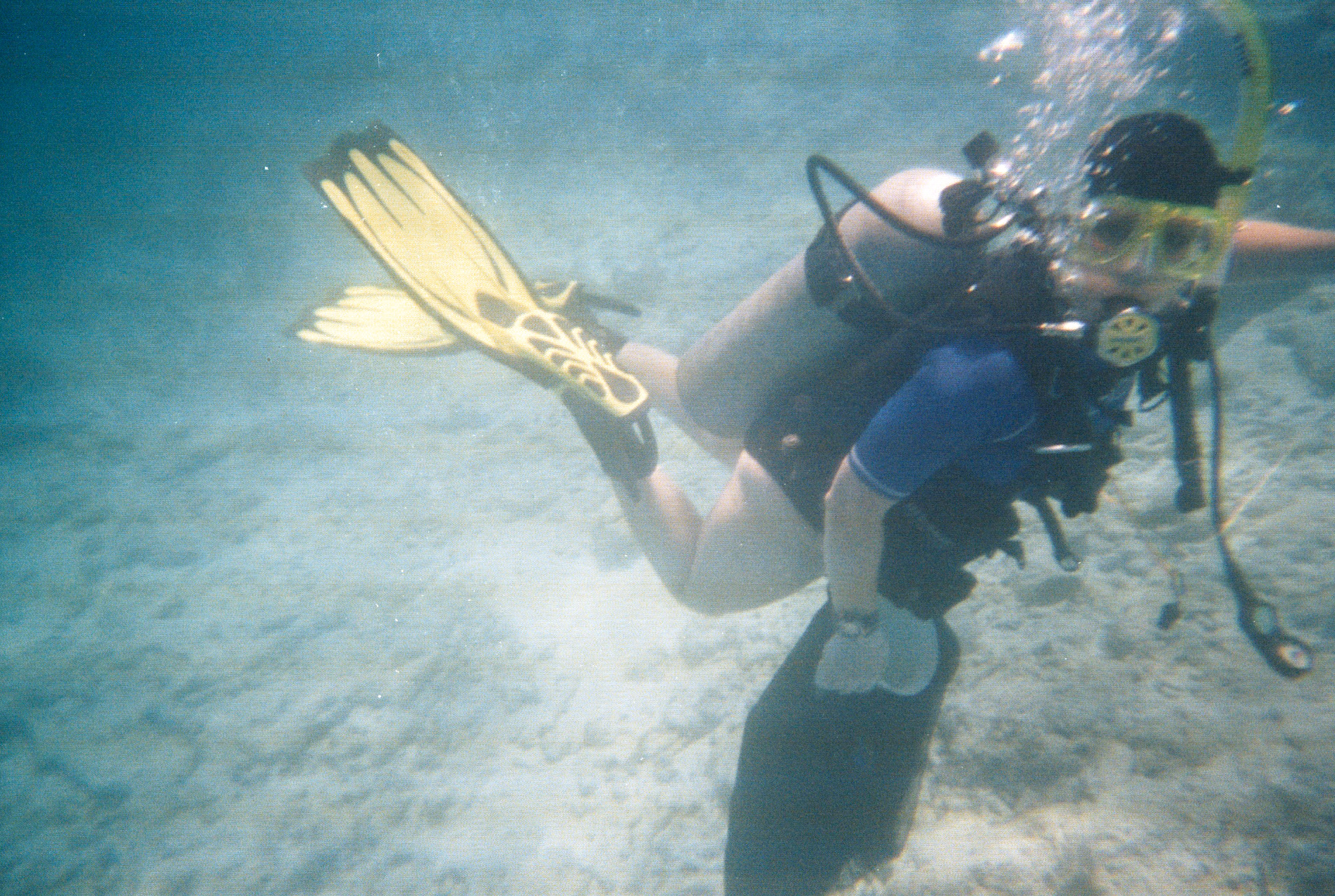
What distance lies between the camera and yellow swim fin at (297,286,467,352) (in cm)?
297

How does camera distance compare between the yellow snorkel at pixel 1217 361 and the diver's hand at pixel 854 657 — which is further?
the diver's hand at pixel 854 657

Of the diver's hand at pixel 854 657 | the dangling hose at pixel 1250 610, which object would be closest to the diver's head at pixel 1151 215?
the dangling hose at pixel 1250 610

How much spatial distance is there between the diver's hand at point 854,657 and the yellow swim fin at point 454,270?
1168 mm

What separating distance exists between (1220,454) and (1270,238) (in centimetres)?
84

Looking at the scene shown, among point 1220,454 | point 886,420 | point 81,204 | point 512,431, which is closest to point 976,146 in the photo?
point 886,420

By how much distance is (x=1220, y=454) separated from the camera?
1437mm

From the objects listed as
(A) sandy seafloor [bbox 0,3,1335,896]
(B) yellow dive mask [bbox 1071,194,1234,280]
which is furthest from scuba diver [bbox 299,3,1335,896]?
(A) sandy seafloor [bbox 0,3,1335,896]

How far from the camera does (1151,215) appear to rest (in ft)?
4.00

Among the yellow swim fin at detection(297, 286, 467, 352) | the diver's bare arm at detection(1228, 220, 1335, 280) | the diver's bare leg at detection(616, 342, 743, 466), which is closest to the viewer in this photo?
the diver's bare arm at detection(1228, 220, 1335, 280)

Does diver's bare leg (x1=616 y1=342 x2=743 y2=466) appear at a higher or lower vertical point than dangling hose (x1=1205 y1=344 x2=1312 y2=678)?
higher

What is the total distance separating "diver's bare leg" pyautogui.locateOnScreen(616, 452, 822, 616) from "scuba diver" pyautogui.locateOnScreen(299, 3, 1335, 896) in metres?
0.01

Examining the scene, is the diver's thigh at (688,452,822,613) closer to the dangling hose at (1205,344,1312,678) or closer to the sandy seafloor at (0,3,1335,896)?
the sandy seafloor at (0,3,1335,896)

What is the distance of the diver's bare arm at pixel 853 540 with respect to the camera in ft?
4.81

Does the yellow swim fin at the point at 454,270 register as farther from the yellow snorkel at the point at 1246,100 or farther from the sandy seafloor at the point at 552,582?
the yellow snorkel at the point at 1246,100
